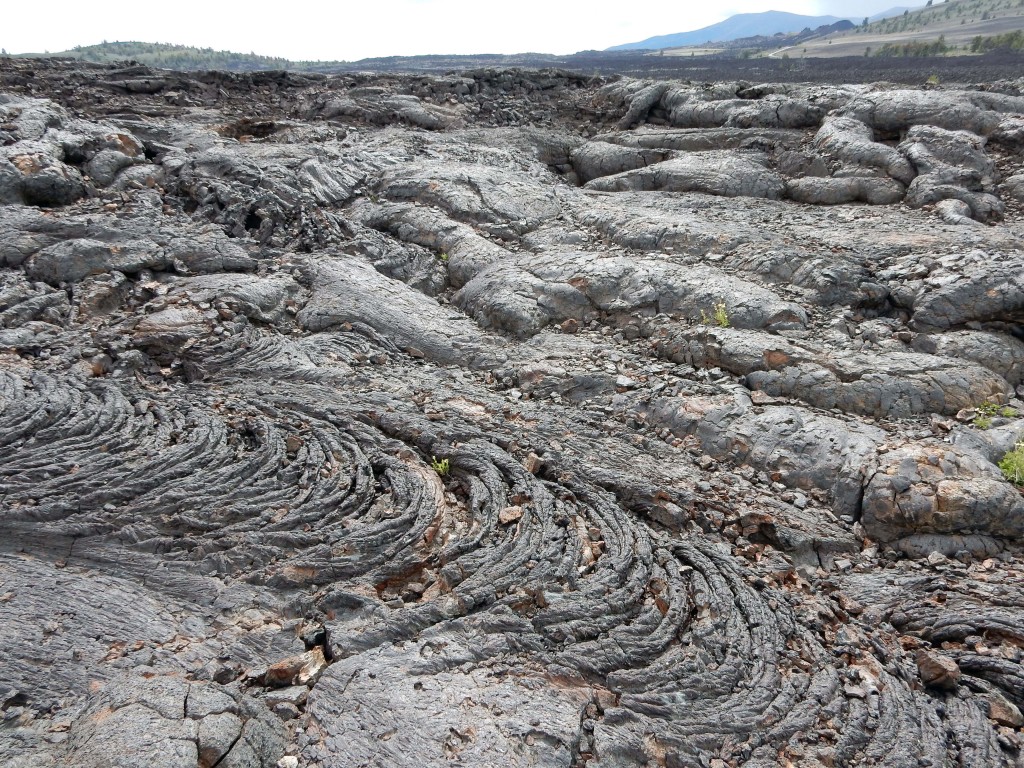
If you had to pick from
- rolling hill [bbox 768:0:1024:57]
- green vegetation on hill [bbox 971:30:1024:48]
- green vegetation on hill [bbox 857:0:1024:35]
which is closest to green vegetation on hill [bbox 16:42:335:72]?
rolling hill [bbox 768:0:1024:57]

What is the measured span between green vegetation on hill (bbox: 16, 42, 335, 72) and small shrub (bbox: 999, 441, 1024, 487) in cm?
13564

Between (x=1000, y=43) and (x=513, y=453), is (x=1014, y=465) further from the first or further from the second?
(x=1000, y=43)

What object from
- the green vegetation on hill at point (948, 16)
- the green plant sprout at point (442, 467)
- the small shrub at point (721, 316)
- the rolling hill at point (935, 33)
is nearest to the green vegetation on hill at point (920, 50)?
the rolling hill at point (935, 33)

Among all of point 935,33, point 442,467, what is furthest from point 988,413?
point 935,33

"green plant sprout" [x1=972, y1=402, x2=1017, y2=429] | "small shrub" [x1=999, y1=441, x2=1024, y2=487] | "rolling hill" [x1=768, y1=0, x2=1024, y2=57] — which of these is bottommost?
"small shrub" [x1=999, y1=441, x2=1024, y2=487]

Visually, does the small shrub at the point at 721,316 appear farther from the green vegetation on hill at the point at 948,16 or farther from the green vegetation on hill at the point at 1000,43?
the green vegetation on hill at the point at 948,16

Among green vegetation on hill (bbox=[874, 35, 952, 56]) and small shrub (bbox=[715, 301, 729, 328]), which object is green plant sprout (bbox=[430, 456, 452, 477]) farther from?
green vegetation on hill (bbox=[874, 35, 952, 56])

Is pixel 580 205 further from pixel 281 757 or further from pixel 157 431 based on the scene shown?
pixel 281 757

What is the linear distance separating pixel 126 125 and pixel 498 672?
1952 centimetres

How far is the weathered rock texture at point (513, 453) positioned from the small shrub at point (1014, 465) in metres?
0.23

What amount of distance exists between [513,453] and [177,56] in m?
165

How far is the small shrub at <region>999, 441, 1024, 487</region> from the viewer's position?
26.1ft

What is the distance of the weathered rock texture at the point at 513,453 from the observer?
5637 millimetres

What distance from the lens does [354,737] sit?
207 inches
